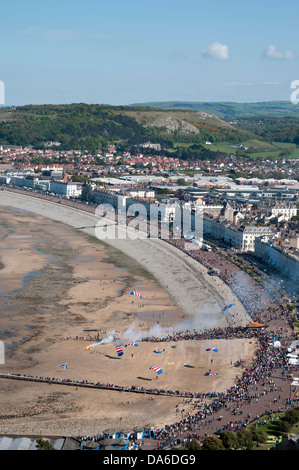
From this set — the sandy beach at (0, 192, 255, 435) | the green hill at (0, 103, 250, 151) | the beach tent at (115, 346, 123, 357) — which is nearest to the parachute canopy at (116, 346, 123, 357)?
the beach tent at (115, 346, 123, 357)

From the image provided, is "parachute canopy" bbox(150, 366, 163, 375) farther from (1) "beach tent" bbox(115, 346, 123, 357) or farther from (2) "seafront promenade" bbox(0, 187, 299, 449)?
(2) "seafront promenade" bbox(0, 187, 299, 449)

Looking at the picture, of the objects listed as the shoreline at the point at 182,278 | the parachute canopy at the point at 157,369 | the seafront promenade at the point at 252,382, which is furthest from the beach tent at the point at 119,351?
the shoreline at the point at 182,278

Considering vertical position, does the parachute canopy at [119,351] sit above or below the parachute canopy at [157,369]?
above

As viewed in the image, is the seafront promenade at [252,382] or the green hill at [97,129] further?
the green hill at [97,129]

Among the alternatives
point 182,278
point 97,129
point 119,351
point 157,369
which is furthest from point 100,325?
point 97,129

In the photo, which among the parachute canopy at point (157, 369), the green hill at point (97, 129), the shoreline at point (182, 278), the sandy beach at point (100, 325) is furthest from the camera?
the green hill at point (97, 129)

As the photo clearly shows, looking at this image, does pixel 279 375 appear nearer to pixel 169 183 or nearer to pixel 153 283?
pixel 153 283

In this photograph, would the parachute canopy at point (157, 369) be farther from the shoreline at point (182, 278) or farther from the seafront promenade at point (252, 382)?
the shoreline at point (182, 278)

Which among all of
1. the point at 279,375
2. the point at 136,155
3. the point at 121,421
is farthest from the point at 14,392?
the point at 136,155
